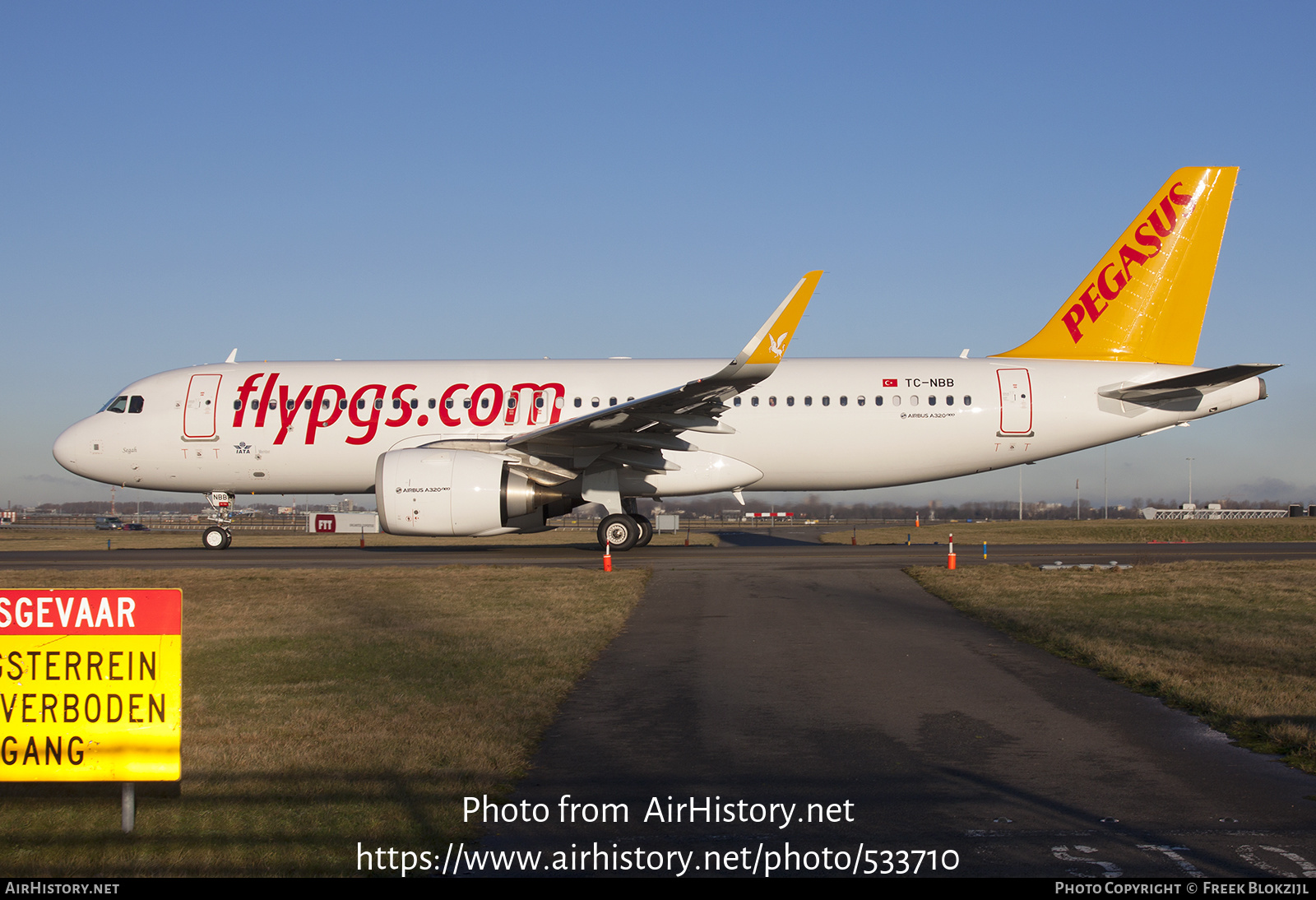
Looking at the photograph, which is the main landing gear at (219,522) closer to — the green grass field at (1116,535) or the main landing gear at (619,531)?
the main landing gear at (619,531)

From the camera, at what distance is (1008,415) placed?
22297 mm

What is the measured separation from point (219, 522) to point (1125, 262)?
23128mm

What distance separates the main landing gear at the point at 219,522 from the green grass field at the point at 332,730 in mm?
11180

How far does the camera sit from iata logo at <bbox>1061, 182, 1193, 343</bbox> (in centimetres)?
2262

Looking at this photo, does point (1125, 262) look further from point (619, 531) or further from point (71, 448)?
point (71, 448)

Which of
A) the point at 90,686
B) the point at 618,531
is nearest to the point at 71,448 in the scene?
the point at 618,531

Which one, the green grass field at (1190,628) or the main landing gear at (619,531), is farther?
the main landing gear at (619,531)

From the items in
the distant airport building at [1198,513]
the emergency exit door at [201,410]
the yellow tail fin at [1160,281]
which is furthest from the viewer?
the distant airport building at [1198,513]

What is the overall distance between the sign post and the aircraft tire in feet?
73.1

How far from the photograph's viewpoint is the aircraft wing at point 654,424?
1658cm

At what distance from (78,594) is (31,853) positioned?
3.55 ft

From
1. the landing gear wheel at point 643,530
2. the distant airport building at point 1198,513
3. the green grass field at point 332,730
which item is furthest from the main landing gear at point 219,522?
the distant airport building at point 1198,513

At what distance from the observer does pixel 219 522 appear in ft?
84.4

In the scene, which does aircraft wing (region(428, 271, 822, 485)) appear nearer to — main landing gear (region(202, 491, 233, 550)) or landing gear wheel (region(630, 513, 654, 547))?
landing gear wheel (region(630, 513, 654, 547))
